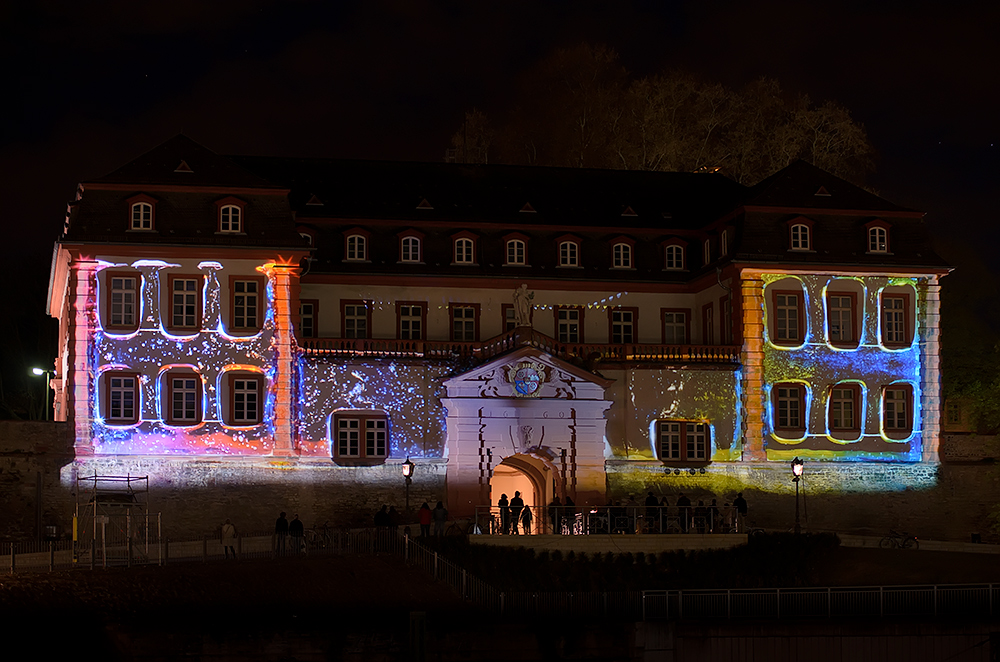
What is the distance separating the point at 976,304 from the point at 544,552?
33.4 meters

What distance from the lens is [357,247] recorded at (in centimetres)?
5781

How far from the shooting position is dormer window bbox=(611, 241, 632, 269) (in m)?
59.6

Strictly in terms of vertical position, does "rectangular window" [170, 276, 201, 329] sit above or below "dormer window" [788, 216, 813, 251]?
below

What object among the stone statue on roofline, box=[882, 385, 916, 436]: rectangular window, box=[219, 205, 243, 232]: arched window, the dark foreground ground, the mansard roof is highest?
the mansard roof

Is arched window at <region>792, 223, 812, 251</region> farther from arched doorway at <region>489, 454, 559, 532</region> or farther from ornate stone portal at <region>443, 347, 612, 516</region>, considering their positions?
arched doorway at <region>489, 454, 559, 532</region>

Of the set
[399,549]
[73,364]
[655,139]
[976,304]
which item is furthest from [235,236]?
[976,304]

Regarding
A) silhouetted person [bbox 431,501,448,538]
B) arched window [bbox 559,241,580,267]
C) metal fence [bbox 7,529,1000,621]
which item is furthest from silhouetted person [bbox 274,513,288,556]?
arched window [bbox 559,241,580,267]

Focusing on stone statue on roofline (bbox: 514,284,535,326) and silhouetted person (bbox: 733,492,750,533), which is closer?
silhouetted person (bbox: 733,492,750,533)

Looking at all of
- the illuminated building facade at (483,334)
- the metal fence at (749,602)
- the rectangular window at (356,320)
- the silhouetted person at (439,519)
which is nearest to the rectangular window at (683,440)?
the illuminated building facade at (483,334)

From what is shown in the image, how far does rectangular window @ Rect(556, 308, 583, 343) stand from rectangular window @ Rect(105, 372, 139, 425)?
16.2 metres

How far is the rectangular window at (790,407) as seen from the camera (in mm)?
55031

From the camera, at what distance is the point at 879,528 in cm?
5434

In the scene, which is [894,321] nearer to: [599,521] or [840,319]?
[840,319]

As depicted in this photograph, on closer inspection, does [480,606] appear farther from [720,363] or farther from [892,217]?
[892,217]
